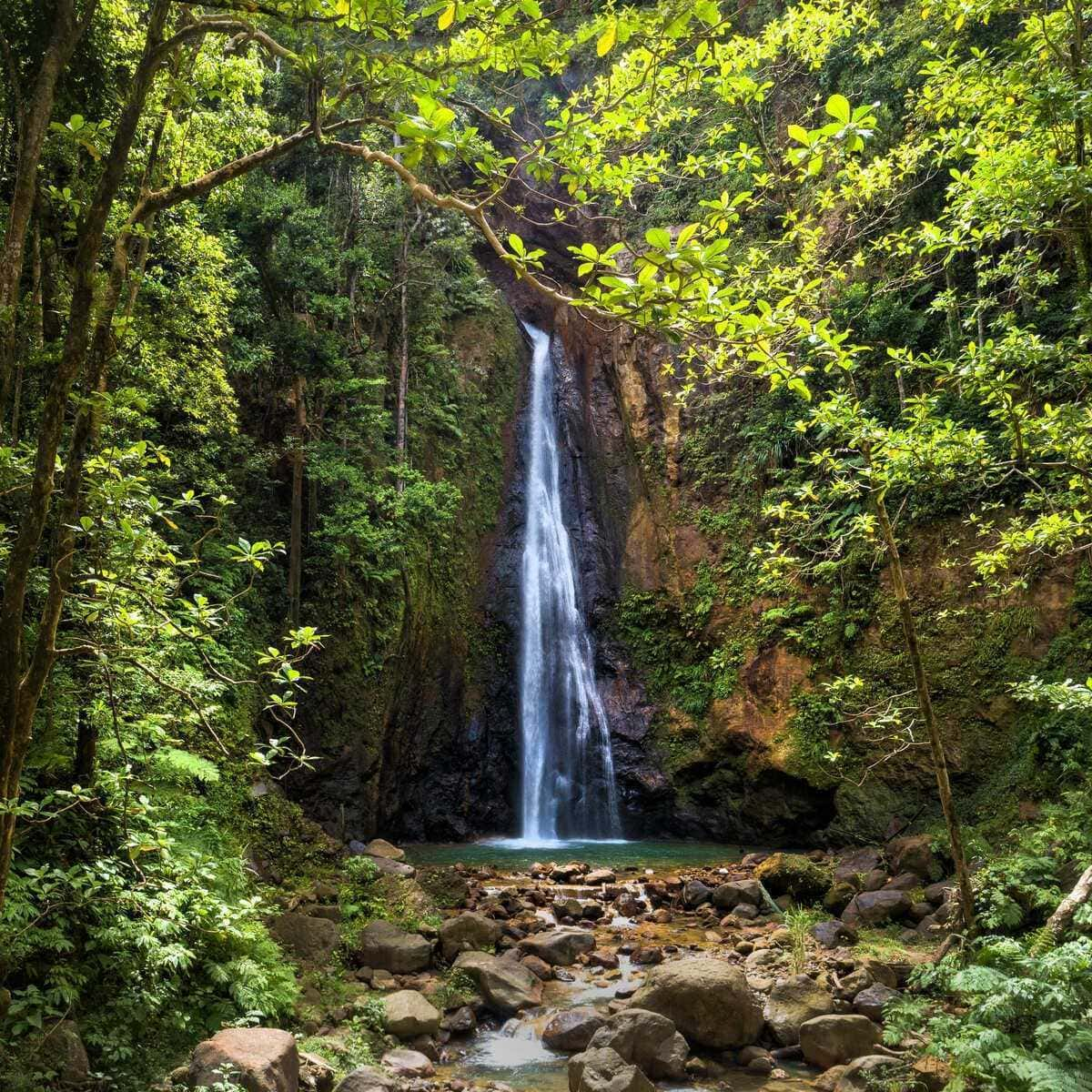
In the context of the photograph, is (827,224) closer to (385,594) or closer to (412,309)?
(412,309)

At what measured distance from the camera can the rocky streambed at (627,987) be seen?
524 centimetres

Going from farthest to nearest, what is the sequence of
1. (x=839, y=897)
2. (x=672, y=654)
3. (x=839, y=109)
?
(x=672, y=654) → (x=839, y=897) → (x=839, y=109)

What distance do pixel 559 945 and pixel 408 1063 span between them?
2.60 metres

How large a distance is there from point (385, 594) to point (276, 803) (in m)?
5.20

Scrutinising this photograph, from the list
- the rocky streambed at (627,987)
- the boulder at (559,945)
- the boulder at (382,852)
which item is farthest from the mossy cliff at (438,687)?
the boulder at (559,945)

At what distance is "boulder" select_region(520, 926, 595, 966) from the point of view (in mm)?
7824

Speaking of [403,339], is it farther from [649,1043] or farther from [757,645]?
[649,1043]

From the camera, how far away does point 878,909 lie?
8.53 metres

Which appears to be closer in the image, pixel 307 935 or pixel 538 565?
pixel 307 935

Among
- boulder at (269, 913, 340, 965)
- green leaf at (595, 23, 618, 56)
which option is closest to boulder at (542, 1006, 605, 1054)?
boulder at (269, 913, 340, 965)

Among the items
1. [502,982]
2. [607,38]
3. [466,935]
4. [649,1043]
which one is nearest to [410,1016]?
[502,982]

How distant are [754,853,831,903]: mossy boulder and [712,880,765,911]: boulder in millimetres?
203

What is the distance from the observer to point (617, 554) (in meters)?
18.4

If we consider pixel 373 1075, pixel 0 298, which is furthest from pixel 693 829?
pixel 0 298
